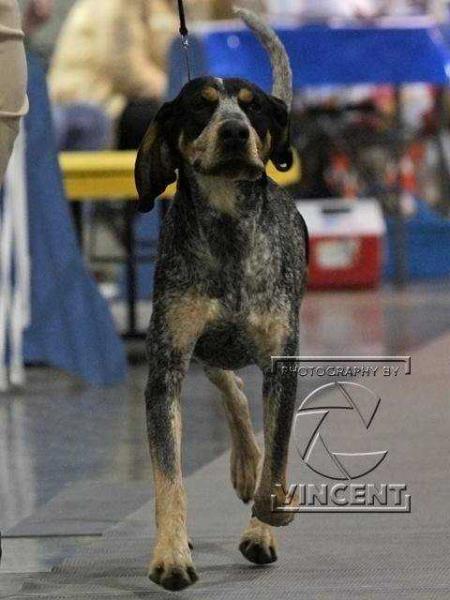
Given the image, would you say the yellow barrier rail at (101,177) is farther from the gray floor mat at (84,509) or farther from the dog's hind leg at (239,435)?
the dog's hind leg at (239,435)

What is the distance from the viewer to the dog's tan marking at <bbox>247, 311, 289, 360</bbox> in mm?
3457

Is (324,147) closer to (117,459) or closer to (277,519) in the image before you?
(117,459)

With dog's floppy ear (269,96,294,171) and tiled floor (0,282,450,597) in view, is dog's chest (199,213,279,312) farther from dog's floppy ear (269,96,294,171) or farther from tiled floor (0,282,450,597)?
tiled floor (0,282,450,597)

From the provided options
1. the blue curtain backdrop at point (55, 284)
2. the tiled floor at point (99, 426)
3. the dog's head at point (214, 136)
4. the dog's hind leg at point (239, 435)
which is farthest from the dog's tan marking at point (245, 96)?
the blue curtain backdrop at point (55, 284)

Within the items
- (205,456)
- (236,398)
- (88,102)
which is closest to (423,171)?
(88,102)

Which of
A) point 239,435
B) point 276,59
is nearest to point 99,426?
point 239,435

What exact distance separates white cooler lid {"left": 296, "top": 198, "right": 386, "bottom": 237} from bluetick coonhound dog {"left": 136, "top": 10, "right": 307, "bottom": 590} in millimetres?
6056

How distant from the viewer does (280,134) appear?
3584mm

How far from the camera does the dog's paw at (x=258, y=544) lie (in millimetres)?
3537

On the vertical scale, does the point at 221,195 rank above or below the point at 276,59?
below

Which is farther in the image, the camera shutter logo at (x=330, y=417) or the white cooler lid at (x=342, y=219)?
the white cooler lid at (x=342, y=219)

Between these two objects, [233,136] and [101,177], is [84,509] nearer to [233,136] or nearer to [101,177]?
[233,136]

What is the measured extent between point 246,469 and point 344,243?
578 centimetres

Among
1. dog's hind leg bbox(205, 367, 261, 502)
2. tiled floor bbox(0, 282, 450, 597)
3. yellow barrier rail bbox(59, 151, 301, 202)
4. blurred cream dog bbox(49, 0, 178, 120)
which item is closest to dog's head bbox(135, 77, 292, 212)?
dog's hind leg bbox(205, 367, 261, 502)
